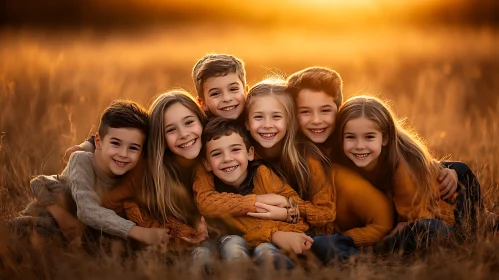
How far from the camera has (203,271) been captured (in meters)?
3.84

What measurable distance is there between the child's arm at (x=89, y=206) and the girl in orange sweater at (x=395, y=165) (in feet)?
5.11

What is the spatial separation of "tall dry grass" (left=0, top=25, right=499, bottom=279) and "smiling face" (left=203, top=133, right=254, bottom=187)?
773 millimetres

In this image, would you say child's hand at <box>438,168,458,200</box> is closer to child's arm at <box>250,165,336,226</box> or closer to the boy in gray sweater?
child's arm at <box>250,165,336,226</box>

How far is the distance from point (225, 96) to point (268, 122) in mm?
391

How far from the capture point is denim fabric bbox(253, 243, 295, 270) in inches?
151

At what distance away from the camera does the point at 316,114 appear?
4.56 meters

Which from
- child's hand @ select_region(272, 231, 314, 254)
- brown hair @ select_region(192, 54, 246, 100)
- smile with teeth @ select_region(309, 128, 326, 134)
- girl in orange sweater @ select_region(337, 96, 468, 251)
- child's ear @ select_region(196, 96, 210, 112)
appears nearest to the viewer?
child's hand @ select_region(272, 231, 314, 254)

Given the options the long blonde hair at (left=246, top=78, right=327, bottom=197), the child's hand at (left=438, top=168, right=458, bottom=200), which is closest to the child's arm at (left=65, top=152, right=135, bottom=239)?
the long blonde hair at (left=246, top=78, right=327, bottom=197)

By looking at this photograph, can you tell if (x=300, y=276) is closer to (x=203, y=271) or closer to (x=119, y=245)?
(x=203, y=271)

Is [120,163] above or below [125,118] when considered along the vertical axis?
below

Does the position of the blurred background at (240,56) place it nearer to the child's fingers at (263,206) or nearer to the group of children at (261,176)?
the group of children at (261,176)

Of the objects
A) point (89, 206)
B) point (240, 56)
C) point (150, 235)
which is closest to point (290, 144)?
point (150, 235)

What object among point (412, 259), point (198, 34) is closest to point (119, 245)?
point (412, 259)

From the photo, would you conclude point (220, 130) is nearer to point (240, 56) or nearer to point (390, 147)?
point (390, 147)
